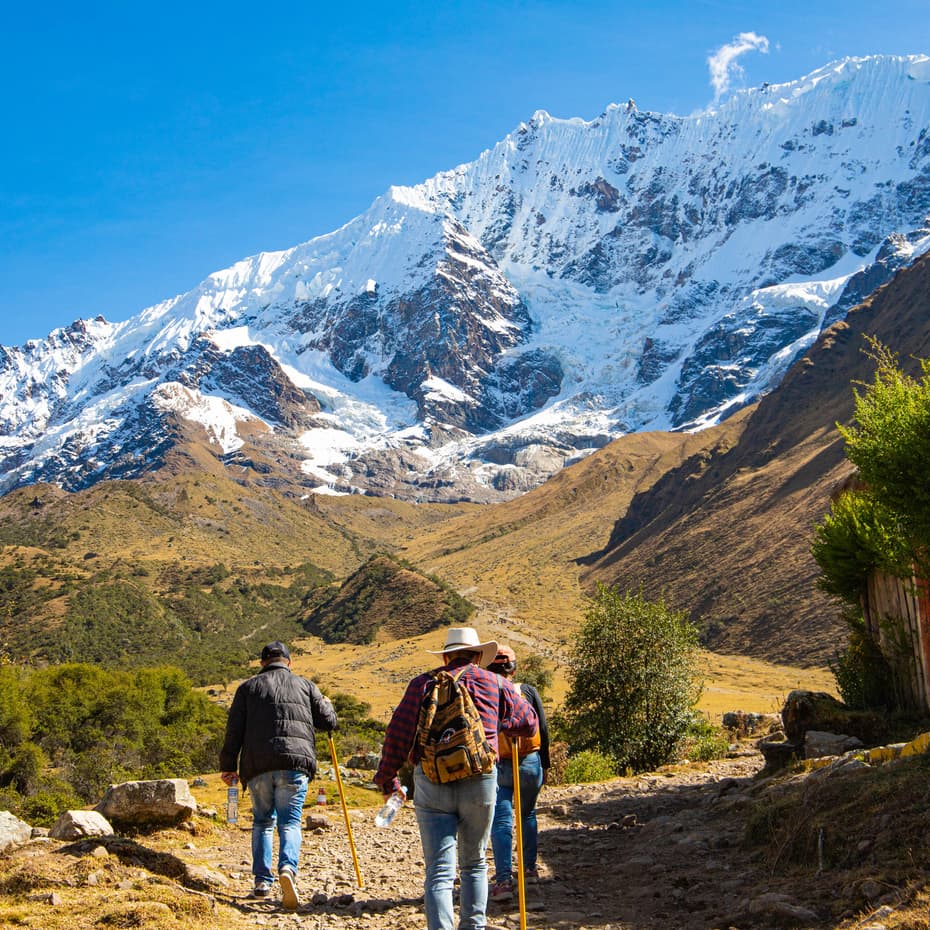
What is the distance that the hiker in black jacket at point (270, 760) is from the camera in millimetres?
8422

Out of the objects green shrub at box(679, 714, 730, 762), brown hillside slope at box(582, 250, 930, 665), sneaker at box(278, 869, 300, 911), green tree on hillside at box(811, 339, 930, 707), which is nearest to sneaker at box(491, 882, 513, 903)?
sneaker at box(278, 869, 300, 911)

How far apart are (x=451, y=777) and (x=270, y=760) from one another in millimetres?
2586

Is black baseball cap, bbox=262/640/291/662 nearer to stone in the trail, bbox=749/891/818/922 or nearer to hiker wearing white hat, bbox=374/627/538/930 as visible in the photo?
hiker wearing white hat, bbox=374/627/538/930

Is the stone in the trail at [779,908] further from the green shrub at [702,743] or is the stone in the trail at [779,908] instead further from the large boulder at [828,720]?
the green shrub at [702,743]

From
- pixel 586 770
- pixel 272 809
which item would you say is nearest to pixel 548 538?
pixel 586 770

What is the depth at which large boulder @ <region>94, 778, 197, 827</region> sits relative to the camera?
408 inches

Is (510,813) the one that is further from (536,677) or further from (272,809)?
(536,677)

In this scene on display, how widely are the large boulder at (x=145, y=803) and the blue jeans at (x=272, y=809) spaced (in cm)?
242

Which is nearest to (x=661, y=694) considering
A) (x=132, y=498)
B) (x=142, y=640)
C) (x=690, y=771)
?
(x=690, y=771)

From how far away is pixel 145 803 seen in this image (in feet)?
34.4

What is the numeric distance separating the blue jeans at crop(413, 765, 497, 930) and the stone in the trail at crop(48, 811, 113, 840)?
4084 millimetres

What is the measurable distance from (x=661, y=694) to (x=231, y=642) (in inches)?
2496

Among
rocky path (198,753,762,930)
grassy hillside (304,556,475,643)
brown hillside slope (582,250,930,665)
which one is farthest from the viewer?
grassy hillside (304,556,475,643)

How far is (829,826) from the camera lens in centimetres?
833
